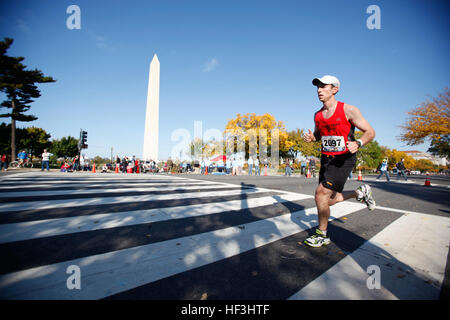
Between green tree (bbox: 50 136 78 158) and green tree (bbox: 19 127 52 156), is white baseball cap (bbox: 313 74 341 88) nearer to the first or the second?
green tree (bbox: 19 127 52 156)

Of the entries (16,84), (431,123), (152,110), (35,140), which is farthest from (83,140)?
(35,140)

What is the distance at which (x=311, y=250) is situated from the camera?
223 centimetres

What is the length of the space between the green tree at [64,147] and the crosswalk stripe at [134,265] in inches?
2769

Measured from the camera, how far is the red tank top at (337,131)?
8.33 feet

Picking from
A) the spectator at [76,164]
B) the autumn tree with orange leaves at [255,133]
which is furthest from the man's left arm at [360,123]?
the autumn tree with orange leaves at [255,133]

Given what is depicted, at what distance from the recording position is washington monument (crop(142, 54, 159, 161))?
84.2ft

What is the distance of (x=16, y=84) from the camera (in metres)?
24.2

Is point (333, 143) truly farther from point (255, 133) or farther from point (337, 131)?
point (255, 133)

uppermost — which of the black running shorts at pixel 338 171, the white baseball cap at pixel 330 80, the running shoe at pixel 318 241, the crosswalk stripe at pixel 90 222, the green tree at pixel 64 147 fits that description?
the green tree at pixel 64 147

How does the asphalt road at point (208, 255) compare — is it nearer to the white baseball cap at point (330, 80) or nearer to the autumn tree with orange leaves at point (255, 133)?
the white baseball cap at point (330, 80)

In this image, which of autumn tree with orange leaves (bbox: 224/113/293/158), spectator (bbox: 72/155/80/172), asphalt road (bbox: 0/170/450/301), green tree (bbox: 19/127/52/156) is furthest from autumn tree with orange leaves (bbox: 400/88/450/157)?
green tree (bbox: 19/127/52/156)

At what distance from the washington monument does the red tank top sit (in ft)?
84.8

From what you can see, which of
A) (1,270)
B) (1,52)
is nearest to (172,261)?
(1,270)

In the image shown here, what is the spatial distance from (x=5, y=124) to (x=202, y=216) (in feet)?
183
